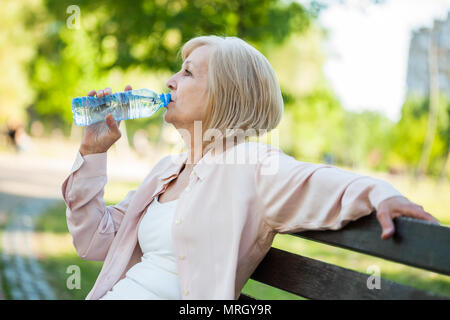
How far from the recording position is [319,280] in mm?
1734

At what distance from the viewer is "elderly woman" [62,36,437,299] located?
1.53 meters

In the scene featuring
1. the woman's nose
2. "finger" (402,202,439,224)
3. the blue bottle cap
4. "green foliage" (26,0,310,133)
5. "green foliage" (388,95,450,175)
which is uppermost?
"green foliage" (26,0,310,133)

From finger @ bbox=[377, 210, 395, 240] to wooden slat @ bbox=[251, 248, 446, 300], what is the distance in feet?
0.70

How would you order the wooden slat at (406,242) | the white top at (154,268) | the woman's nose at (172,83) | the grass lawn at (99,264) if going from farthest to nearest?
1. the grass lawn at (99,264)
2. the woman's nose at (172,83)
3. the white top at (154,268)
4. the wooden slat at (406,242)

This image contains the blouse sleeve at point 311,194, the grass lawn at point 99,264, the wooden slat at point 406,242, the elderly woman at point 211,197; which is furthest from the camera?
the grass lawn at point 99,264

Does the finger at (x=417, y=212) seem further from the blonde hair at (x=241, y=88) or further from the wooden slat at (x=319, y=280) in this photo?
the blonde hair at (x=241, y=88)

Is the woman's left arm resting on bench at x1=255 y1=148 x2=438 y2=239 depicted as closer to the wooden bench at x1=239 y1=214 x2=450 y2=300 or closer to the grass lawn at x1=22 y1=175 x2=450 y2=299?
the wooden bench at x1=239 y1=214 x2=450 y2=300

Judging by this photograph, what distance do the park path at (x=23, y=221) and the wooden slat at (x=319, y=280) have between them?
9.90 ft

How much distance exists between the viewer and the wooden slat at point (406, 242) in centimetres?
131

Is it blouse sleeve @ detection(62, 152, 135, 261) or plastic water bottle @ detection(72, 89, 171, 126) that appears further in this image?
plastic water bottle @ detection(72, 89, 171, 126)

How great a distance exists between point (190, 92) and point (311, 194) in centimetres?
73

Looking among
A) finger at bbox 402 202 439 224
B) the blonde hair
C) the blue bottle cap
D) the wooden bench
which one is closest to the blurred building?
the blonde hair

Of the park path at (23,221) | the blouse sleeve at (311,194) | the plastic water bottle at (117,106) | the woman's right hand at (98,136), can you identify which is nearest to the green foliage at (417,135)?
the park path at (23,221)

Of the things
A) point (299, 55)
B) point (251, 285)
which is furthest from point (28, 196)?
point (299, 55)
